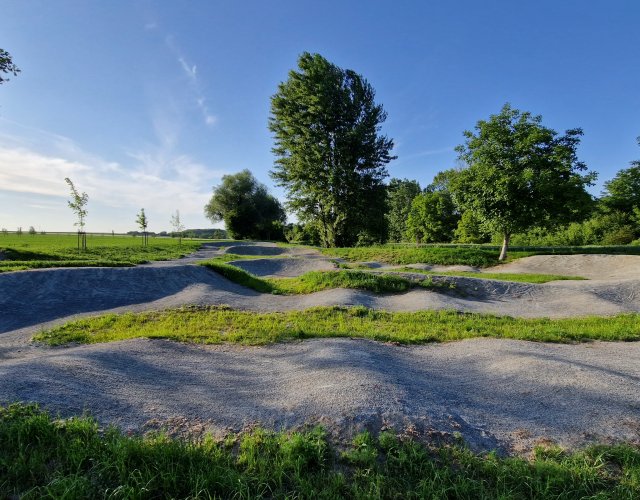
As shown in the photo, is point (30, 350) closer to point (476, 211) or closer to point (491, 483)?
point (491, 483)

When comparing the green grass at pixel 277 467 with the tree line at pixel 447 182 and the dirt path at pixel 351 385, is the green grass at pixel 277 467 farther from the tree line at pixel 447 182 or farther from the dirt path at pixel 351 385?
the tree line at pixel 447 182

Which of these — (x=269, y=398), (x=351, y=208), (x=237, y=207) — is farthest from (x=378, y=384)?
(x=237, y=207)

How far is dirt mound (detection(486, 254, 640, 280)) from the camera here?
2131cm

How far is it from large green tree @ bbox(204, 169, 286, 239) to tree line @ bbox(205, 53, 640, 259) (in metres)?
11.5

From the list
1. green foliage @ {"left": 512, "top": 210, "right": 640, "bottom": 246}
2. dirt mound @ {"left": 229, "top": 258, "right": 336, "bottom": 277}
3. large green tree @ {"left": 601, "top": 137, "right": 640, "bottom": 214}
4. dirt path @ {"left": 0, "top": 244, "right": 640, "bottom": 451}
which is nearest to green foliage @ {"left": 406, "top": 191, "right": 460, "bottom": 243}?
green foliage @ {"left": 512, "top": 210, "right": 640, "bottom": 246}

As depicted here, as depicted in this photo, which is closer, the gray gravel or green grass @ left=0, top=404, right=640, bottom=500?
green grass @ left=0, top=404, right=640, bottom=500

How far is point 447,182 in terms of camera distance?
42.1m

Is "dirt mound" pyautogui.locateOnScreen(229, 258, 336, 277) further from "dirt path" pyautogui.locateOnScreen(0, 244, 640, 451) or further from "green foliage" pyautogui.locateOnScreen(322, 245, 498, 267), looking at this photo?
"dirt path" pyautogui.locateOnScreen(0, 244, 640, 451)

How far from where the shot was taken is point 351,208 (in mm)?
37094

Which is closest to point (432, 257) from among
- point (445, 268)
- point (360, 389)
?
point (445, 268)

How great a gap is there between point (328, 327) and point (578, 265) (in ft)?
73.9

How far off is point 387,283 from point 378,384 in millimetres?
11332

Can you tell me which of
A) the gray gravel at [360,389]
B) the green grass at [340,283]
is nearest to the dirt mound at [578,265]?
the green grass at [340,283]

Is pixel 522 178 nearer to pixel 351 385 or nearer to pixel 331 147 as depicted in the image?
pixel 331 147
